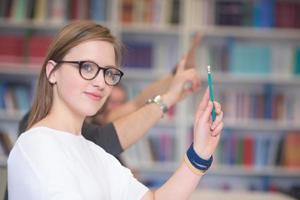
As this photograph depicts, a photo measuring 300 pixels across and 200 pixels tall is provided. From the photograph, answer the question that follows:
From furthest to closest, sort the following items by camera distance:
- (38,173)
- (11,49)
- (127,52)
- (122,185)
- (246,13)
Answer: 1. (246,13)
2. (11,49)
3. (127,52)
4. (122,185)
5. (38,173)

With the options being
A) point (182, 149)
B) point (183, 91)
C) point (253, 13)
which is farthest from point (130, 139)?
point (253, 13)

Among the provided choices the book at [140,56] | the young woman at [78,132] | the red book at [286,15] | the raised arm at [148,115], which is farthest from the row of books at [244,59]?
the young woman at [78,132]

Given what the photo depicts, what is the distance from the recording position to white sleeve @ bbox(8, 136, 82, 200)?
111 centimetres

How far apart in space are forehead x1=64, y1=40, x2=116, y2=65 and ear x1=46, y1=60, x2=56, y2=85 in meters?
0.05

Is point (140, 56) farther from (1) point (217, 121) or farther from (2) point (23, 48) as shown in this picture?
(1) point (217, 121)

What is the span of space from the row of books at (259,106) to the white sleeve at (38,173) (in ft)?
10.5

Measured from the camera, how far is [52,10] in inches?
164

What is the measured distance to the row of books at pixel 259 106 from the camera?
167 inches

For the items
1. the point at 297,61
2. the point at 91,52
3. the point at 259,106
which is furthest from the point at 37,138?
the point at 297,61

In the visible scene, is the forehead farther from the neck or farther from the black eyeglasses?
Result: the neck

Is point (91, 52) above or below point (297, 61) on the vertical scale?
above

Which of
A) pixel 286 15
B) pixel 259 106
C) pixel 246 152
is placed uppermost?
pixel 286 15

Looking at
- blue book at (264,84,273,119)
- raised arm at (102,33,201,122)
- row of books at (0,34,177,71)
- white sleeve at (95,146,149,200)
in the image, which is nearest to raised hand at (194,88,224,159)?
white sleeve at (95,146,149,200)

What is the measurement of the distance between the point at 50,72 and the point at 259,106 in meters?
3.17
